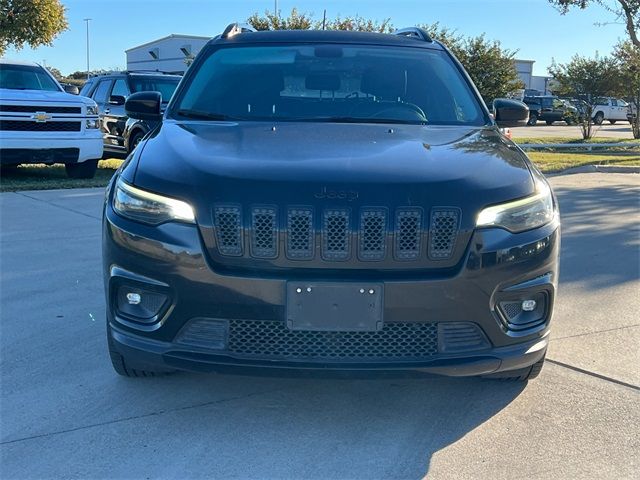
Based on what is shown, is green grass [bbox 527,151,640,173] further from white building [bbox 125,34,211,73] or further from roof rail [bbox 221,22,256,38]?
white building [bbox 125,34,211,73]

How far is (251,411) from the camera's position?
3119mm

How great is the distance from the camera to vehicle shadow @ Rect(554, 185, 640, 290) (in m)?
5.58

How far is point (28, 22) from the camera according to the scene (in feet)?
81.6

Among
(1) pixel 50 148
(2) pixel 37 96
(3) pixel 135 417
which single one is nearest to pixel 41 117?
(2) pixel 37 96

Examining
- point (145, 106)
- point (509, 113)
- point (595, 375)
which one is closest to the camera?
point (595, 375)

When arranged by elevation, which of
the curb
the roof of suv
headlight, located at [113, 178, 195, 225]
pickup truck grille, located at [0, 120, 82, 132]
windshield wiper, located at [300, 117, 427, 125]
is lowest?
the curb

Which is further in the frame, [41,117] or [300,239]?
[41,117]

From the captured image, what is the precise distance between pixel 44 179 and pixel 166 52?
4999 cm

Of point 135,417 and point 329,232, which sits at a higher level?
point 329,232

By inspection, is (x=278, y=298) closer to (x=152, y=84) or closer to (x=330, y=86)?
(x=330, y=86)

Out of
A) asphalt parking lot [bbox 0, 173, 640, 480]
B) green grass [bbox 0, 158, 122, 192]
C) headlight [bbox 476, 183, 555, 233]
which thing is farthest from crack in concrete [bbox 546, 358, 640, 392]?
green grass [bbox 0, 158, 122, 192]

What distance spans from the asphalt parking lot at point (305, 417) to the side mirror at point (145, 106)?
1349 mm

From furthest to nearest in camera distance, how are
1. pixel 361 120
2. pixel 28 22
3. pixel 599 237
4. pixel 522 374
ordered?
pixel 28 22, pixel 599 237, pixel 361 120, pixel 522 374

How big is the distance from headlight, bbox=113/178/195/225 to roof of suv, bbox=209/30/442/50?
194 centimetres
